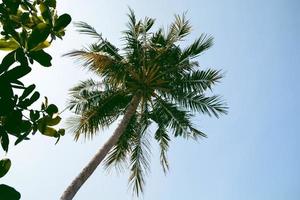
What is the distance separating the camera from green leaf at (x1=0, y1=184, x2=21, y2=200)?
1.65m

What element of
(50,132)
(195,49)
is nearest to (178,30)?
(195,49)

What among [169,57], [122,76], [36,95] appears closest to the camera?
[36,95]

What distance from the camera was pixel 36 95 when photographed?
7.32 ft

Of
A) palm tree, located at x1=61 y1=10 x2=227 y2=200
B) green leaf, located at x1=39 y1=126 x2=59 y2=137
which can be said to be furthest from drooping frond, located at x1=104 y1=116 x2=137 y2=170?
green leaf, located at x1=39 y1=126 x2=59 y2=137

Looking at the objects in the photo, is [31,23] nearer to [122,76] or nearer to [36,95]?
[36,95]

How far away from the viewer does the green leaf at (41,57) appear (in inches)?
80.6

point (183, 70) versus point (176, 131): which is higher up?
point (183, 70)

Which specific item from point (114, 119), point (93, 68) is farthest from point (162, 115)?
point (93, 68)

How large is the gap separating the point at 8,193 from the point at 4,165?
39cm

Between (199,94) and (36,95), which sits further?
(199,94)

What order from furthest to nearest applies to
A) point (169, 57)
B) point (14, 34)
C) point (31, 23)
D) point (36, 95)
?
point (169, 57)
point (31, 23)
point (36, 95)
point (14, 34)

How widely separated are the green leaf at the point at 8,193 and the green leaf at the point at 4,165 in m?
0.30

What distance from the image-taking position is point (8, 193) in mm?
1657

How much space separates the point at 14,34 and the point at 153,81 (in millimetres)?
9572
